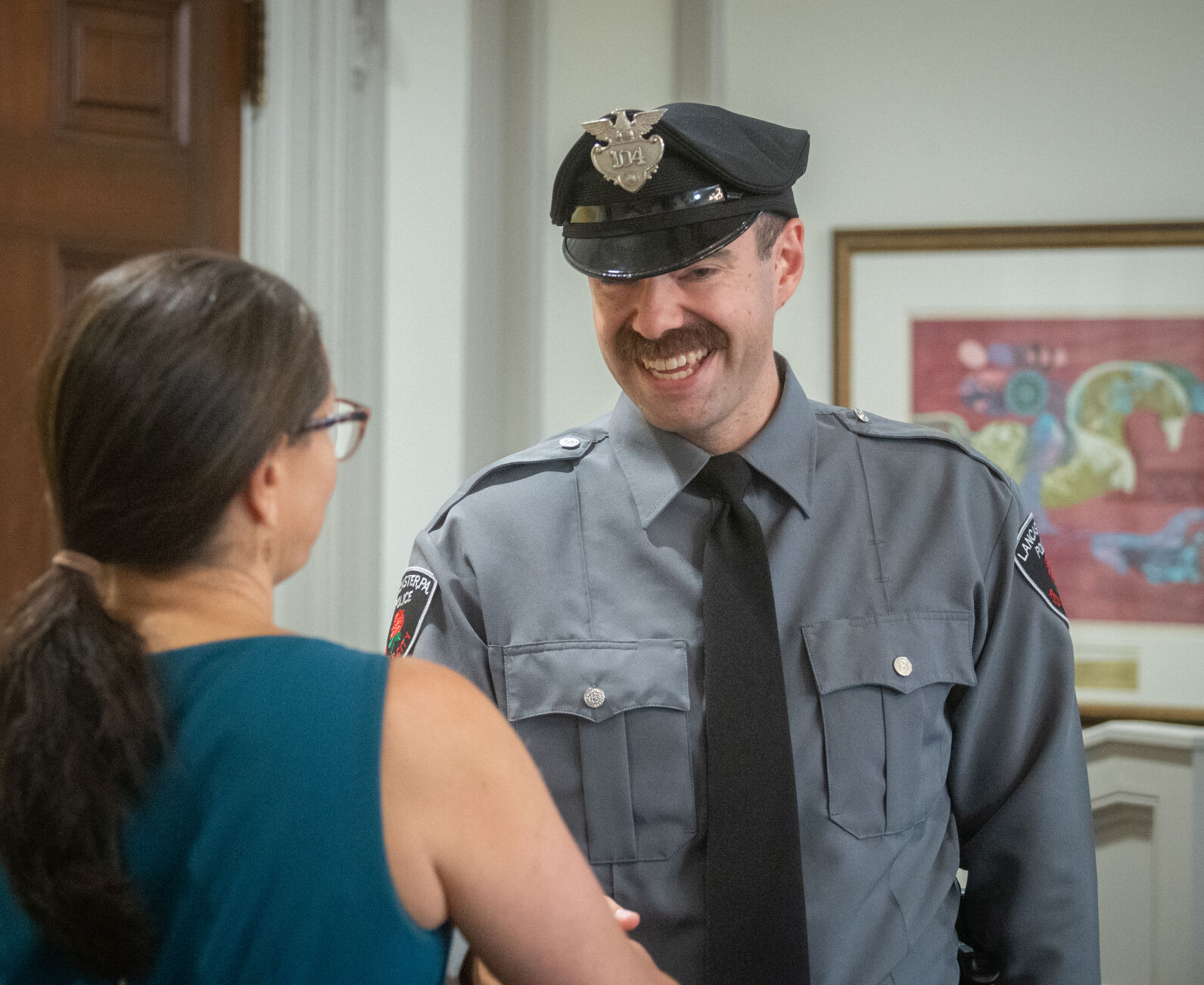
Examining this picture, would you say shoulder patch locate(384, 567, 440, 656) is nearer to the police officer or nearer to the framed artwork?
the police officer

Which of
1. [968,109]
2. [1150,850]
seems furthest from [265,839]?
[968,109]

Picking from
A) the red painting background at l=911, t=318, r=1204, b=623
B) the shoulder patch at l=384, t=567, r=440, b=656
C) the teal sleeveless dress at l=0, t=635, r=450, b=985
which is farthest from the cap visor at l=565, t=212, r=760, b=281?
the red painting background at l=911, t=318, r=1204, b=623

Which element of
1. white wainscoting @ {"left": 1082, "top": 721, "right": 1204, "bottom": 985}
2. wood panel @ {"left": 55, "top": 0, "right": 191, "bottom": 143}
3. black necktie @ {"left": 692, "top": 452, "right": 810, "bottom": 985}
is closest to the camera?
black necktie @ {"left": 692, "top": 452, "right": 810, "bottom": 985}

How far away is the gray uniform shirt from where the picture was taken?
44.1 inches

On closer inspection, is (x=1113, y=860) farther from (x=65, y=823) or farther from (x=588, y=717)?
(x=65, y=823)

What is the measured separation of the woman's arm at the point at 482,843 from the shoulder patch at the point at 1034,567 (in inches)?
27.7

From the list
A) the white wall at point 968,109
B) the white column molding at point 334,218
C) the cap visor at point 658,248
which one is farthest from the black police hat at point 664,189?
the white wall at point 968,109

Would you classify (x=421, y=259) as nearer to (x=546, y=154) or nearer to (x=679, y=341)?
(x=546, y=154)

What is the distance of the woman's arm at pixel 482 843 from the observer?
65 centimetres

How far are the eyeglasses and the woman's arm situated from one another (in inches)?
6.8

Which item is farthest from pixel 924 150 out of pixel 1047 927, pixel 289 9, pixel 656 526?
pixel 1047 927

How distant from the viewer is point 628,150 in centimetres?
120

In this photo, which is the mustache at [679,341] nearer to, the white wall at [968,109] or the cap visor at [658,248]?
the cap visor at [658,248]

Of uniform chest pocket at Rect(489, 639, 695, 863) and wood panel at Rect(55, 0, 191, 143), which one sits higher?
wood panel at Rect(55, 0, 191, 143)
